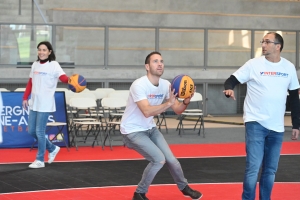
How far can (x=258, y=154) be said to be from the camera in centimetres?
692

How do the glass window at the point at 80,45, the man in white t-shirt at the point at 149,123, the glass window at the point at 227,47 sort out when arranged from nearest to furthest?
the man in white t-shirt at the point at 149,123 < the glass window at the point at 80,45 < the glass window at the point at 227,47

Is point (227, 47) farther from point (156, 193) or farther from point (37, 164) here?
point (156, 193)

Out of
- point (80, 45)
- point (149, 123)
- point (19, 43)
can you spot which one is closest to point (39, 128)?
point (149, 123)

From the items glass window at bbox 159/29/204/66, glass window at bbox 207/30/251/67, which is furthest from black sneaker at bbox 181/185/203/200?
glass window at bbox 207/30/251/67

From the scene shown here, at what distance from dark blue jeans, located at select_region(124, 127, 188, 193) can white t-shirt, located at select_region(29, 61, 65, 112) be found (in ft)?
9.43

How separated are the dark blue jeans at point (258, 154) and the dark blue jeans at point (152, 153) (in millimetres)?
1062

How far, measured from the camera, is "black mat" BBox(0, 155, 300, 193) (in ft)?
29.8

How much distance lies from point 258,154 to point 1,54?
1246cm

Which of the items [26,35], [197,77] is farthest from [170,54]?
[26,35]

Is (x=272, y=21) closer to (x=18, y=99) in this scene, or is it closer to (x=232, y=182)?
(x=18, y=99)

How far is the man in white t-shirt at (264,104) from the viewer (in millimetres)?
6926

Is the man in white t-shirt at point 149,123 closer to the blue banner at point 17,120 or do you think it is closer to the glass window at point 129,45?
the blue banner at point 17,120

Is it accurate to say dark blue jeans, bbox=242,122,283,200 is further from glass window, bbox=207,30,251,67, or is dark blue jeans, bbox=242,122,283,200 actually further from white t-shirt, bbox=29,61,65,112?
glass window, bbox=207,30,251,67

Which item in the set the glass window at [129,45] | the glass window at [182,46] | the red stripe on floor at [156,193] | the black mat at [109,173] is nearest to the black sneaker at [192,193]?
the red stripe on floor at [156,193]
